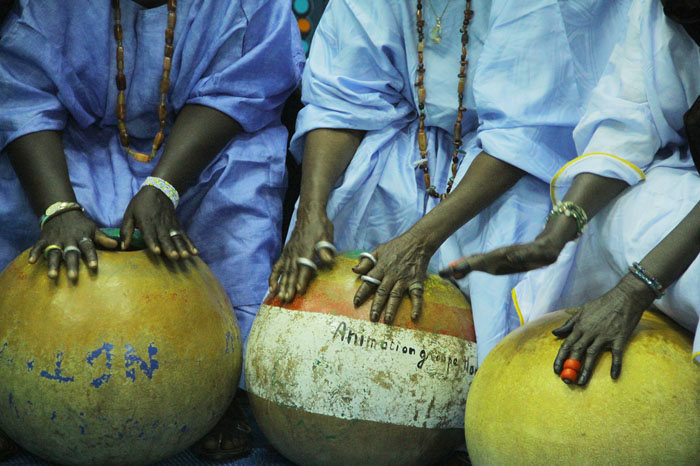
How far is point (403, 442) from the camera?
222cm

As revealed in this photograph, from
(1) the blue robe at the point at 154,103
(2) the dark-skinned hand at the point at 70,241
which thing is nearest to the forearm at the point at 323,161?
(1) the blue robe at the point at 154,103

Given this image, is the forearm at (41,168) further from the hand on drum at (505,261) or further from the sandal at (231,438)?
the hand on drum at (505,261)

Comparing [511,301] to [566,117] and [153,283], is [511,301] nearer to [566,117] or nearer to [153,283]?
[566,117]

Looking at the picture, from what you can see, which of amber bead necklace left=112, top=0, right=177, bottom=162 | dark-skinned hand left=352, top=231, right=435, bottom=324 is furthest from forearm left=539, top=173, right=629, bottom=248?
amber bead necklace left=112, top=0, right=177, bottom=162

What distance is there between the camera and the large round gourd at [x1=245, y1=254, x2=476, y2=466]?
2172mm

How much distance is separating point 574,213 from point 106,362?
4.31 ft

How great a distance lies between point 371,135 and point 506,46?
1.89 feet

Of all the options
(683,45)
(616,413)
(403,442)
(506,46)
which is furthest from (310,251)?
(683,45)

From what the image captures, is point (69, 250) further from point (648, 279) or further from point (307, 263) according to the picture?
point (648, 279)

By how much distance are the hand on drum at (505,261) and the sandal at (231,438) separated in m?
1.01

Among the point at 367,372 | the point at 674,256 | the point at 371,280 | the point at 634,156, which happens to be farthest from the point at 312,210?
the point at 674,256

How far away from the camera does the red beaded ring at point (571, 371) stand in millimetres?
1780

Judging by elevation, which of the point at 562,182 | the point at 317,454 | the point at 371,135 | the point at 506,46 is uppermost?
the point at 506,46

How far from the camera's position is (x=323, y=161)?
2709mm
